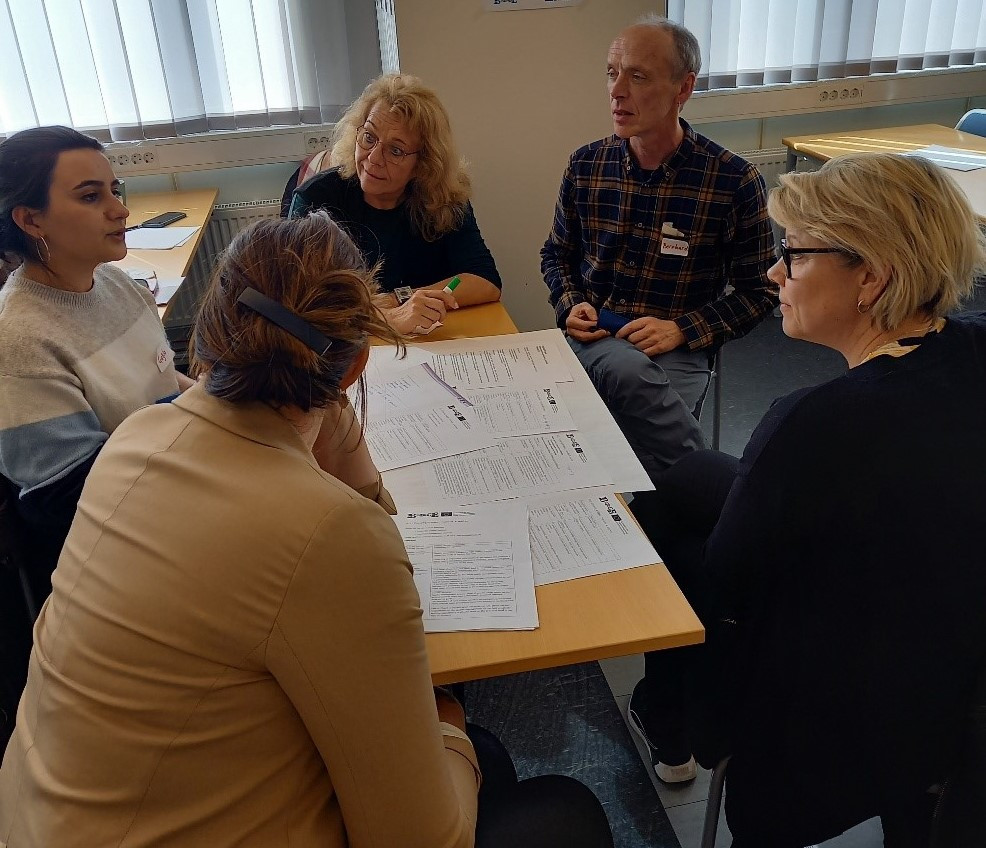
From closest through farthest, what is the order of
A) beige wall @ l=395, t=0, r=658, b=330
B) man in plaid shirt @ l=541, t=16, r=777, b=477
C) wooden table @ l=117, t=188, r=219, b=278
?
man in plaid shirt @ l=541, t=16, r=777, b=477
wooden table @ l=117, t=188, r=219, b=278
beige wall @ l=395, t=0, r=658, b=330

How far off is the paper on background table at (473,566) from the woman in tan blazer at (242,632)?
25 cm

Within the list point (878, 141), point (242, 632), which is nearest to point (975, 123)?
point (878, 141)

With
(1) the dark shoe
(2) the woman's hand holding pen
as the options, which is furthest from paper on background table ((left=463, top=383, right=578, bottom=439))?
(1) the dark shoe

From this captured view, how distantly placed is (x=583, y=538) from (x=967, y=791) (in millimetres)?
→ 606

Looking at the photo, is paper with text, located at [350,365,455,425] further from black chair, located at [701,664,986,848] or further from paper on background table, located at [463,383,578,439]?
black chair, located at [701,664,986,848]

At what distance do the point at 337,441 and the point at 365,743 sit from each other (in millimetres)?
537

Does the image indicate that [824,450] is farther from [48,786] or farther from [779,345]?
[779,345]

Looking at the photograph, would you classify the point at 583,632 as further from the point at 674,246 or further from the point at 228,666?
the point at 674,246

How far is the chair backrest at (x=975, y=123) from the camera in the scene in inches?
136

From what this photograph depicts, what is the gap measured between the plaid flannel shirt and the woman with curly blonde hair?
1.06 ft

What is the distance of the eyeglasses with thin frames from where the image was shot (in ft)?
7.29

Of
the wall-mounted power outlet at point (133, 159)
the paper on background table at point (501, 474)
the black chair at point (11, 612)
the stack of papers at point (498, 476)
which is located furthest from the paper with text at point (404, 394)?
the wall-mounted power outlet at point (133, 159)

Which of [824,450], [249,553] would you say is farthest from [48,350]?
[824,450]

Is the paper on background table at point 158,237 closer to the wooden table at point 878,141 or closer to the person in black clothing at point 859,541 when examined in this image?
the person in black clothing at point 859,541
